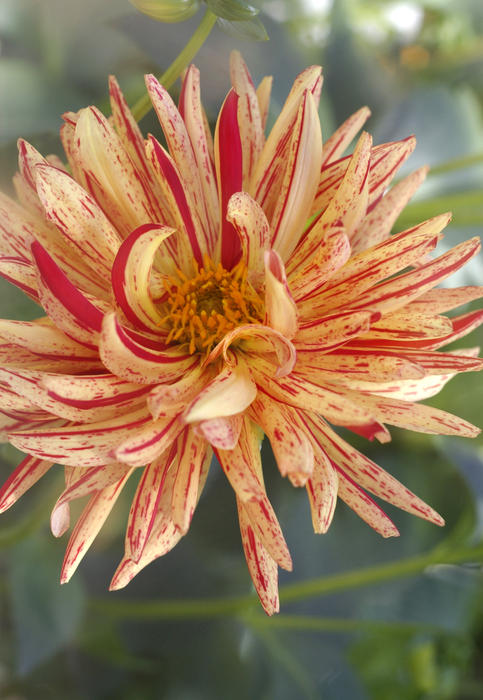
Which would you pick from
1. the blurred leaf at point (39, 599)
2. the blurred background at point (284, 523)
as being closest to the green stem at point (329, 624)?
the blurred background at point (284, 523)

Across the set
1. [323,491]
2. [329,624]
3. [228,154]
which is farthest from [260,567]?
[329,624]

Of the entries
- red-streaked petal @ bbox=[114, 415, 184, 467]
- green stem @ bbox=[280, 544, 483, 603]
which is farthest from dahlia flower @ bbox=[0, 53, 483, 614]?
green stem @ bbox=[280, 544, 483, 603]

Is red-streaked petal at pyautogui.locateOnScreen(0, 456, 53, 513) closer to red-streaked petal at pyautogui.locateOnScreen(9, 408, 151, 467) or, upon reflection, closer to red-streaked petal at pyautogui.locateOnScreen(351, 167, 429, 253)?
red-streaked petal at pyautogui.locateOnScreen(9, 408, 151, 467)

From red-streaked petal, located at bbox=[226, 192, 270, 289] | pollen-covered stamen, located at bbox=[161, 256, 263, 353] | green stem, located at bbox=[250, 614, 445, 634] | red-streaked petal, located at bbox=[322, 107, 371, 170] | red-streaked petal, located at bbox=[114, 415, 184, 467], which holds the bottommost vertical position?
green stem, located at bbox=[250, 614, 445, 634]

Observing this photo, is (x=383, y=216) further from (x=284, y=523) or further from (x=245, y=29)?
(x=284, y=523)

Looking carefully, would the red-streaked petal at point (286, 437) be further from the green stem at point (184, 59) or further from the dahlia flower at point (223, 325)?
the green stem at point (184, 59)

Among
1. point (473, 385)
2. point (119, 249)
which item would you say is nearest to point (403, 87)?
point (473, 385)

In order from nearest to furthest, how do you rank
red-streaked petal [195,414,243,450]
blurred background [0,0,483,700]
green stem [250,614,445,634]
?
1. red-streaked petal [195,414,243,450]
2. blurred background [0,0,483,700]
3. green stem [250,614,445,634]
